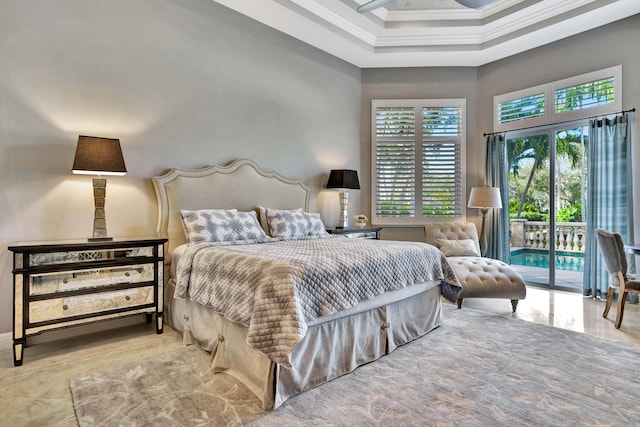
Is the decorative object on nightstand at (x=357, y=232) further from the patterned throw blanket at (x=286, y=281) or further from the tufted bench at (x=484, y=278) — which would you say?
the patterned throw blanket at (x=286, y=281)

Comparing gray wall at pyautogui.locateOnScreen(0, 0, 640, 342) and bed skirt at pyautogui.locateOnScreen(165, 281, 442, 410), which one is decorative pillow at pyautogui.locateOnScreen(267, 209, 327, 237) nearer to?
gray wall at pyautogui.locateOnScreen(0, 0, 640, 342)

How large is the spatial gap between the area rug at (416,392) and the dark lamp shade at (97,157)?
5.04 feet

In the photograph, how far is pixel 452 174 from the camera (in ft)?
18.5

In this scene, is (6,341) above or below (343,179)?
below

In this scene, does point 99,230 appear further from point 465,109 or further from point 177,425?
point 465,109

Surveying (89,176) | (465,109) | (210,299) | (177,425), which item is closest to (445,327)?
(210,299)

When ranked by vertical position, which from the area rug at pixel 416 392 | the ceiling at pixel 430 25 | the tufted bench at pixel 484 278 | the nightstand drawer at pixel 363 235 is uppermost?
the ceiling at pixel 430 25

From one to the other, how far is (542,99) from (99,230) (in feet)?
18.7

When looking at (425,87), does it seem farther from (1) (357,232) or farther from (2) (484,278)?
(2) (484,278)

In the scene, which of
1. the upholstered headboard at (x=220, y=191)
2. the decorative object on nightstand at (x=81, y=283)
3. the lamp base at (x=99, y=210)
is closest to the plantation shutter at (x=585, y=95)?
the upholstered headboard at (x=220, y=191)

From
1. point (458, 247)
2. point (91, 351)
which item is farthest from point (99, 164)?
point (458, 247)

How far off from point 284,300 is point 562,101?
16.3 ft

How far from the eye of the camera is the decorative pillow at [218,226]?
10.4 ft

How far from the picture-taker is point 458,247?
15.1ft
